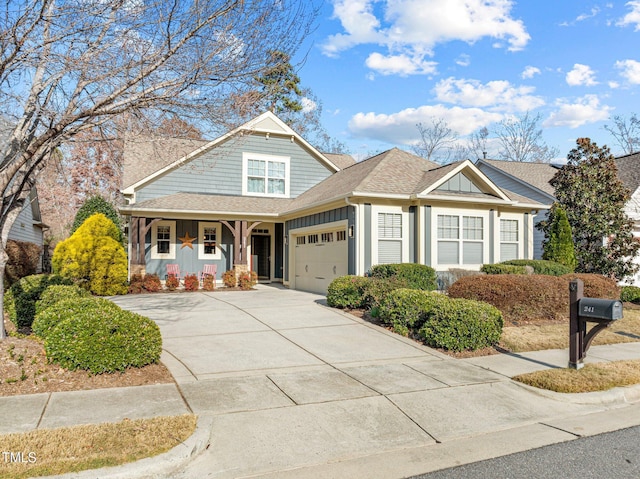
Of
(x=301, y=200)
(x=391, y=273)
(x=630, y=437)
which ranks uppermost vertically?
(x=301, y=200)

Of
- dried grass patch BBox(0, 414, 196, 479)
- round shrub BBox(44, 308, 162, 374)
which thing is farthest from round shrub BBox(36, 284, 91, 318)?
dried grass patch BBox(0, 414, 196, 479)

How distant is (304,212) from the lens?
57.9 ft

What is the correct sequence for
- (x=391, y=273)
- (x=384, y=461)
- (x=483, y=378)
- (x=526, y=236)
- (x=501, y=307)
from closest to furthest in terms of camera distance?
(x=384, y=461), (x=483, y=378), (x=501, y=307), (x=391, y=273), (x=526, y=236)

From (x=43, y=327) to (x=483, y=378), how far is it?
6.39m

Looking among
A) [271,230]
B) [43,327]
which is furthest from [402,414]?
[271,230]

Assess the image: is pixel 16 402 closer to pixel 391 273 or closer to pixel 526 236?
pixel 391 273

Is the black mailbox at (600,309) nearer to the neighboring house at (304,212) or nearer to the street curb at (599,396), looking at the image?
the street curb at (599,396)

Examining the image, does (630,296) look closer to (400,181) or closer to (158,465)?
(400,181)

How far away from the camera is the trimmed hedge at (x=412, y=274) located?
12875 mm

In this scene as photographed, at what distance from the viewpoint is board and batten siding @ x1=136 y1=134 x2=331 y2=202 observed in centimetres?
1898

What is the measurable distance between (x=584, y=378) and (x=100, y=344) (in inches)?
259

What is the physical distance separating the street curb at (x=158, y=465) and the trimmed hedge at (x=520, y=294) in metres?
8.06

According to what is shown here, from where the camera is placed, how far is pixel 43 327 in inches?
277

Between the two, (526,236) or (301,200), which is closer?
(526,236)
